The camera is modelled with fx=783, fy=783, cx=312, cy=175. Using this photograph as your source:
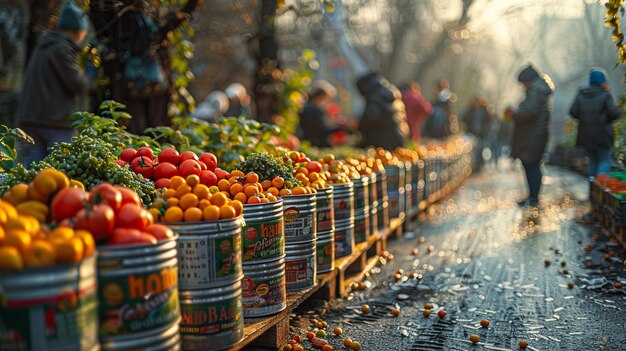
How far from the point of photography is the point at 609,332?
213 inches

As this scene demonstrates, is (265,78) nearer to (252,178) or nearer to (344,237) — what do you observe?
(344,237)

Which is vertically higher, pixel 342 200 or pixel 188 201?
pixel 188 201

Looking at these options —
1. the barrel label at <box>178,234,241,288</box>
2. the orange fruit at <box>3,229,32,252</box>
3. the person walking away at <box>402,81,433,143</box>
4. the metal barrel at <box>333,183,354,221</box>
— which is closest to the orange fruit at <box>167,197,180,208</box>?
the barrel label at <box>178,234,241,288</box>

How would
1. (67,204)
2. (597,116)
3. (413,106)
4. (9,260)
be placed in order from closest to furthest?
(9,260)
(67,204)
(597,116)
(413,106)

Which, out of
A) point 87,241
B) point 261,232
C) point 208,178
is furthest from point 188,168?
point 87,241

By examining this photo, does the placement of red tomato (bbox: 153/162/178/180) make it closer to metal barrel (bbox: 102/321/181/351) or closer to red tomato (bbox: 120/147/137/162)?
red tomato (bbox: 120/147/137/162)

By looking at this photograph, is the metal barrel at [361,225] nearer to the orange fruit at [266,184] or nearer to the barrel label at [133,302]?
the orange fruit at [266,184]

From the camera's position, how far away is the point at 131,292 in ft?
10.7

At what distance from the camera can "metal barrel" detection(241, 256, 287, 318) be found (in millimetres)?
4836

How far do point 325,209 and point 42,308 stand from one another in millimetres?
3521

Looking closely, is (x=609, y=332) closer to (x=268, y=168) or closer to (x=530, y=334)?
(x=530, y=334)

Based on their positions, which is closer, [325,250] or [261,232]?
[261,232]

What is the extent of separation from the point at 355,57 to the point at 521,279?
42.3 metres

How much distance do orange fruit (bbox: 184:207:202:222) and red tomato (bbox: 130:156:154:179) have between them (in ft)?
3.88
